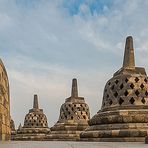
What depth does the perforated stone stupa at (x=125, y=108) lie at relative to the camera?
1029 cm

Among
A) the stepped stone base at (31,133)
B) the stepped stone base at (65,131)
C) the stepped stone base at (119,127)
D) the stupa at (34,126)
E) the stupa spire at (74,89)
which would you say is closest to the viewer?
the stepped stone base at (119,127)

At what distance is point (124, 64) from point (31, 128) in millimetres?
17108

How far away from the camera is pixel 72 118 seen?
2170 cm

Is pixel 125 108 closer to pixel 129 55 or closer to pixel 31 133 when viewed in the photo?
pixel 129 55

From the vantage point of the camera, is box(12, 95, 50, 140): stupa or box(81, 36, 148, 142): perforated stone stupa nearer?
box(81, 36, 148, 142): perforated stone stupa

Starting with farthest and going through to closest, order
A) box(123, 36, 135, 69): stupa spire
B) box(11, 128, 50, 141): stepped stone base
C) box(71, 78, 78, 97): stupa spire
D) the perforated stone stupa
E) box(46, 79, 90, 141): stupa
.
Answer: box(11, 128, 50, 141): stepped stone base
box(71, 78, 78, 97): stupa spire
box(46, 79, 90, 141): stupa
box(123, 36, 135, 69): stupa spire
the perforated stone stupa

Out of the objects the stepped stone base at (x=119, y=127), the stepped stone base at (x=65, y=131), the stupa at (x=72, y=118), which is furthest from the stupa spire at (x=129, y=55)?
the stupa at (x=72, y=118)

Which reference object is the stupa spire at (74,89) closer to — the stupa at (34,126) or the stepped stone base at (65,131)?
the stepped stone base at (65,131)

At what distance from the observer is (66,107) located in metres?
22.0

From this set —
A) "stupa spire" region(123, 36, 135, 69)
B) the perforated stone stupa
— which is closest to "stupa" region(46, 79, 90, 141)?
the perforated stone stupa

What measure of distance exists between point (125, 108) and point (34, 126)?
18051mm

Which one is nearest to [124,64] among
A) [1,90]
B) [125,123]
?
[125,123]

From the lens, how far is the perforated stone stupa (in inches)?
405

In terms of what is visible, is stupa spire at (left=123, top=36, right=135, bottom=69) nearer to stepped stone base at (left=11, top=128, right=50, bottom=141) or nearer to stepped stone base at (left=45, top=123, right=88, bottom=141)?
stepped stone base at (left=45, top=123, right=88, bottom=141)
